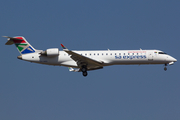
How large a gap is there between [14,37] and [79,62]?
8818 mm

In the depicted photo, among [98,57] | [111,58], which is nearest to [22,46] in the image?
[98,57]

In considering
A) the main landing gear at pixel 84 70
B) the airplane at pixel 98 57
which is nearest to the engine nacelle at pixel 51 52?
the airplane at pixel 98 57

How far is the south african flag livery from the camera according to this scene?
35.0 meters

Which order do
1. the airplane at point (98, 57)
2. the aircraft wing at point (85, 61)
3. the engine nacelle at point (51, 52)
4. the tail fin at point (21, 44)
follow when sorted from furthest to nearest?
the tail fin at point (21, 44) → the airplane at point (98, 57) → the engine nacelle at point (51, 52) → the aircraft wing at point (85, 61)

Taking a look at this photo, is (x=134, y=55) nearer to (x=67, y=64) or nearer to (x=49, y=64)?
(x=67, y=64)

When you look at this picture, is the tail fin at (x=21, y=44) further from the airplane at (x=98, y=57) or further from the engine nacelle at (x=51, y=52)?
the engine nacelle at (x=51, y=52)

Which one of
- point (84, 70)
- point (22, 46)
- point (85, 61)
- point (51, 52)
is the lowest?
point (84, 70)

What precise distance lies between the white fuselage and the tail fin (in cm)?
79

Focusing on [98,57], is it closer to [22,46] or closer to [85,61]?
[85,61]

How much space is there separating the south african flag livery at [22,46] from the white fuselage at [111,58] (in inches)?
30.1

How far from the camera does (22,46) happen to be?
115ft

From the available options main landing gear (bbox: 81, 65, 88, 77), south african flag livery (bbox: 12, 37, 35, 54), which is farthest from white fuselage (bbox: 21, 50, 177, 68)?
main landing gear (bbox: 81, 65, 88, 77)

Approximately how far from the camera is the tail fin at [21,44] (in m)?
35.0

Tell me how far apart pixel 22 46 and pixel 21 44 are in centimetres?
30
